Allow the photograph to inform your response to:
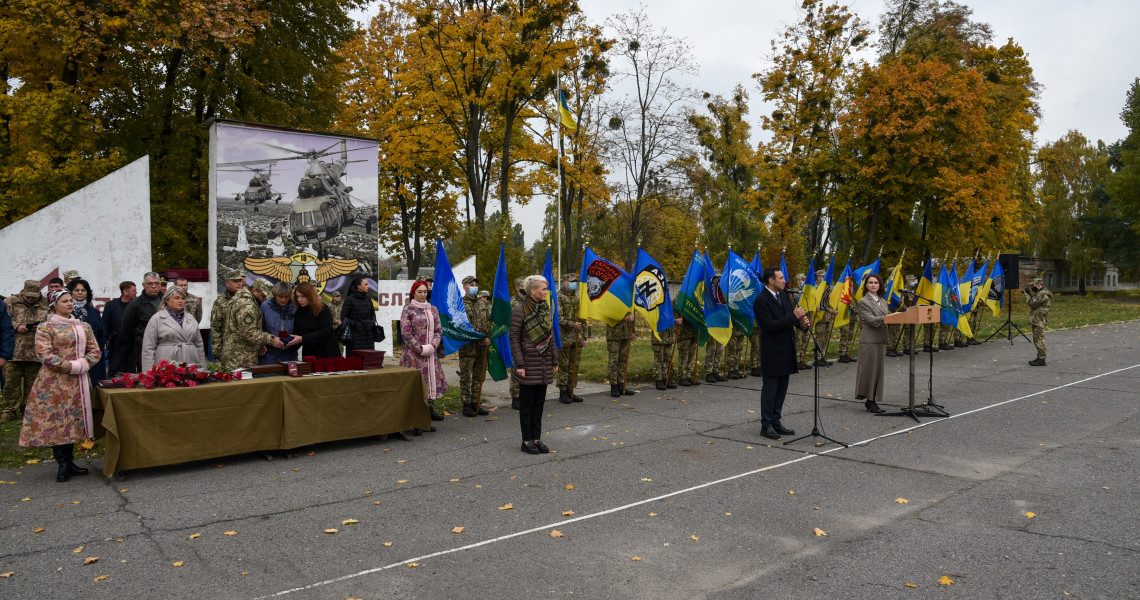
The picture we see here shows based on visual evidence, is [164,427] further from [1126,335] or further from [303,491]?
[1126,335]

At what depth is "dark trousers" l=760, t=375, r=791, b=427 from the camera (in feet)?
29.1

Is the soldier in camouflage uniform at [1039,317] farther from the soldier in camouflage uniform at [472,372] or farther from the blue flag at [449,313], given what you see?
the blue flag at [449,313]

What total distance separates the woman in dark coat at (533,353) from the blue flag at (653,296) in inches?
178

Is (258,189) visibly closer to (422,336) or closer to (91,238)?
(91,238)

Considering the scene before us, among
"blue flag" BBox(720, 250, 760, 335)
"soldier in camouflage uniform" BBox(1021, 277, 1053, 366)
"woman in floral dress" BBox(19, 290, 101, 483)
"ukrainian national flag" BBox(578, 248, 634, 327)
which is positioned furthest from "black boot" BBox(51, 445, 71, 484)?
"soldier in camouflage uniform" BBox(1021, 277, 1053, 366)

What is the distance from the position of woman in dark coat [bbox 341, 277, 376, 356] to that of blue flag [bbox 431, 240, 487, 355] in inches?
38.0

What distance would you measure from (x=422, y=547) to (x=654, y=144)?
3450 centimetres

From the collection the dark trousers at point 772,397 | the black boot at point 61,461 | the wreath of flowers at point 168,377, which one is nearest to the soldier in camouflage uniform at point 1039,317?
the dark trousers at point 772,397

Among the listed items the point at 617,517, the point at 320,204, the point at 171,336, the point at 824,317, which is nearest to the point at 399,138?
the point at 320,204

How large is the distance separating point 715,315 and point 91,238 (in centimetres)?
1223

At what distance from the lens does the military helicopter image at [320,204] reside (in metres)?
17.1

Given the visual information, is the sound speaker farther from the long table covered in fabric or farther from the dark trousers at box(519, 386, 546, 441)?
the long table covered in fabric

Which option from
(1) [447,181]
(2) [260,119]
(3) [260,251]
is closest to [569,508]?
(3) [260,251]

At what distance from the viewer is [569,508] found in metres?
6.18
